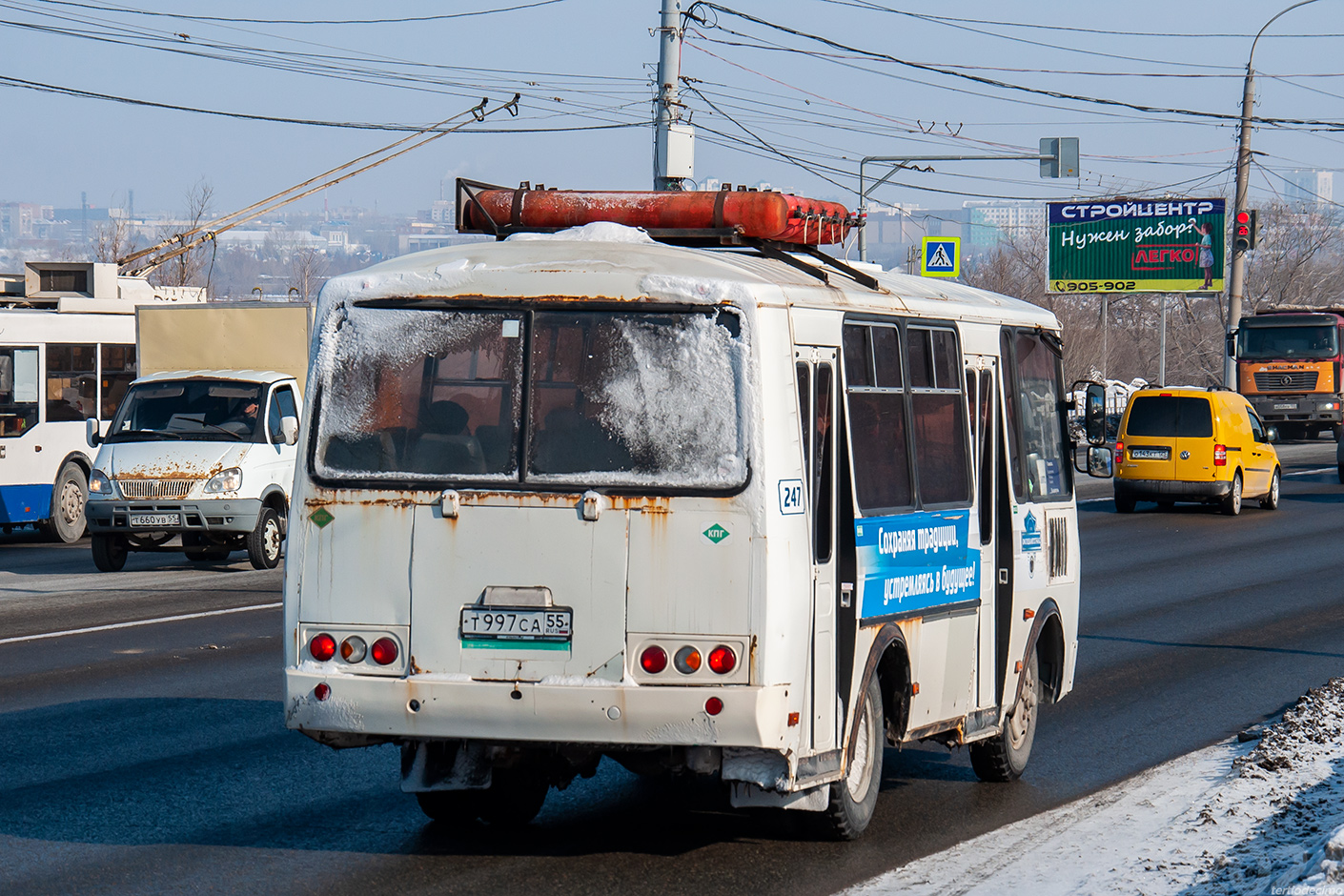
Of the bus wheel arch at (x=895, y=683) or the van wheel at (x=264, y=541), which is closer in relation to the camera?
the bus wheel arch at (x=895, y=683)

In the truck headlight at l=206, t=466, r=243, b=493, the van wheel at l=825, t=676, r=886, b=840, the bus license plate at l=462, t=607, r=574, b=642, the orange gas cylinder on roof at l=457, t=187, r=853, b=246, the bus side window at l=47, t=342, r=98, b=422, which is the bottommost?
the van wheel at l=825, t=676, r=886, b=840

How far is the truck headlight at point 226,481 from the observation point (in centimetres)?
1786

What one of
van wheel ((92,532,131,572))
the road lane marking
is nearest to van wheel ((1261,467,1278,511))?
van wheel ((92,532,131,572))

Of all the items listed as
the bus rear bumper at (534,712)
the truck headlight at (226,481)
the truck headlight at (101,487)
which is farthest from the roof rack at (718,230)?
the truck headlight at (101,487)

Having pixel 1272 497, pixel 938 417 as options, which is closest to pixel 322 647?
pixel 938 417

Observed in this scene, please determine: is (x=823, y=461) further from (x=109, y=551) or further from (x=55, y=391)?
(x=55, y=391)

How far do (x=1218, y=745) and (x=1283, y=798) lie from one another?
168 cm

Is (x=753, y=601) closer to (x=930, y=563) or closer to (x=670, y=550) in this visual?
(x=670, y=550)

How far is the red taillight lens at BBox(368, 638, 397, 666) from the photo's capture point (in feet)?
21.1

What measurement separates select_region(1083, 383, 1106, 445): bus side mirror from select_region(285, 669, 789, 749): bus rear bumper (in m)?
3.41

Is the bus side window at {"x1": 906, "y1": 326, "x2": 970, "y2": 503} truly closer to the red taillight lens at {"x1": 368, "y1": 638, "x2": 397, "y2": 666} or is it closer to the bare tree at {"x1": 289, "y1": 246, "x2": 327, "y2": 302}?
the red taillight lens at {"x1": 368, "y1": 638, "x2": 397, "y2": 666}

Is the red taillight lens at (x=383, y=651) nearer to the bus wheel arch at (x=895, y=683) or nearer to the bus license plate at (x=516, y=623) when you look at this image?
the bus license plate at (x=516, y=623)

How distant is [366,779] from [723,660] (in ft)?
8.96

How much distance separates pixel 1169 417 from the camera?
2620 cm
